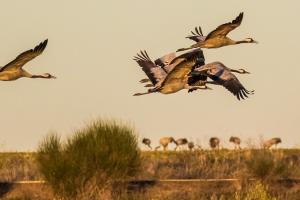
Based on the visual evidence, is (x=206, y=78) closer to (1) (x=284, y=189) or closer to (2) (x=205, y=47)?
(2) (x=205, y=47)

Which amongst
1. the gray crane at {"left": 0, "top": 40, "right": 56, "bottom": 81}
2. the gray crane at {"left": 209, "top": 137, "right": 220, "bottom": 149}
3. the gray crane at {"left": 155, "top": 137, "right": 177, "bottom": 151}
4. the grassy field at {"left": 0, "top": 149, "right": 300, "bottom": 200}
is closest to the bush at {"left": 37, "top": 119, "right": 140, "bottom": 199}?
the grassy field at {"left": 0, "top": 149, "right": 300, "bottom": 200}

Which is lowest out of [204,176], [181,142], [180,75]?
[204,176]

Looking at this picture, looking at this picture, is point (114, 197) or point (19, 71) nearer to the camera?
point (19, 71)

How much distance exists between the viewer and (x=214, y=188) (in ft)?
98.0

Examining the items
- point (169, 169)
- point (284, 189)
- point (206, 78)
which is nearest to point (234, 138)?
point (169, 169)

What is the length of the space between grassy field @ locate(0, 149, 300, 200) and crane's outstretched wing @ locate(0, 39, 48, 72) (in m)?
3.48

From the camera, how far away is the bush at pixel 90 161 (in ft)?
97.2

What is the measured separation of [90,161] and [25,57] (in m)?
6.54

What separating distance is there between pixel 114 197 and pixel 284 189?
4501 mm

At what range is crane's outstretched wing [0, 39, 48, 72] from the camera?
2348cm

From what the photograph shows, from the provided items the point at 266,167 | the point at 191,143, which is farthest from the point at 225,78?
the point at 191,143

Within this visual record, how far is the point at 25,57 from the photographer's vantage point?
24.4 meters

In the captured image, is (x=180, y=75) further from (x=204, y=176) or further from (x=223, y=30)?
(x=204, y=176)

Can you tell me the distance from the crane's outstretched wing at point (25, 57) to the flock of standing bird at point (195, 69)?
2.87 m
